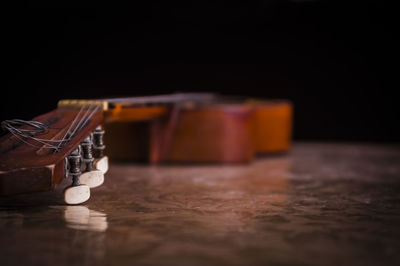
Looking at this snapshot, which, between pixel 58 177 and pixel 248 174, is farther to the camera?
pixel 248 174

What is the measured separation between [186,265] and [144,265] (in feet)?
0.42

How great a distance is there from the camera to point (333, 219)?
204cm

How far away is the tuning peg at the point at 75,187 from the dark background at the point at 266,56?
3219 mm

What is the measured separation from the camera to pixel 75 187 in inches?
81.4

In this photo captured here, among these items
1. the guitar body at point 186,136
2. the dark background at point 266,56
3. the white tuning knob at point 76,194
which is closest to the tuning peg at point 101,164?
the white tuning knob at point 76,194

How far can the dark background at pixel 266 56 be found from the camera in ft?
17.7

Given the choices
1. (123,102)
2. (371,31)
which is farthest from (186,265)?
(371,31)

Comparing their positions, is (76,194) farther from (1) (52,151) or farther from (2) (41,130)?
(2) (41,130)

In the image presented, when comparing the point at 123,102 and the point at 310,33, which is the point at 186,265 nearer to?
the point at 123,102

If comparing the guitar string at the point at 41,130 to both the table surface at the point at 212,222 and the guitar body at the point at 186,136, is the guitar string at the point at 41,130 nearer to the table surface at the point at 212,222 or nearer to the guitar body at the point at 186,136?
the table surface at the point at 212,222

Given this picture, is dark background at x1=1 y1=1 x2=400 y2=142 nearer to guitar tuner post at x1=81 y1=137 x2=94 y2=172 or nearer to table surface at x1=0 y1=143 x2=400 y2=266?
table surface at x1=0 y1=143 x2=400 y2=266

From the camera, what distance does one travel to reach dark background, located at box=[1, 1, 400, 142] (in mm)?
5383

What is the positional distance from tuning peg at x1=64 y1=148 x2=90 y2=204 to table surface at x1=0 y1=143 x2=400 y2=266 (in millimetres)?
57

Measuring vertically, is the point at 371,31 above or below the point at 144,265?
above
